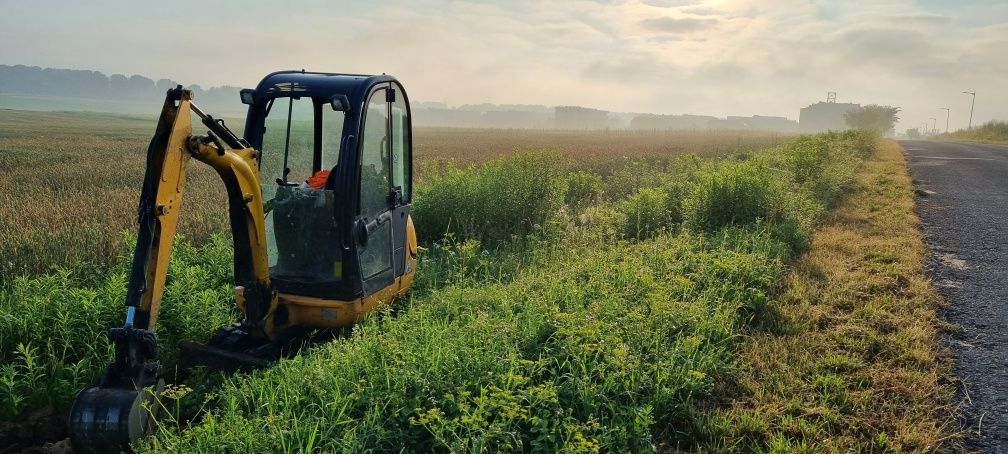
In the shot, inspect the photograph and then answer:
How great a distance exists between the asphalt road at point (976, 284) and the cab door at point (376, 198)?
14.0 ft

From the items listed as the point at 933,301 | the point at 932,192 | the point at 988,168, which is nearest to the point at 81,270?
the point at 933,301

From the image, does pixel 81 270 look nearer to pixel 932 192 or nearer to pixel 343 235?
pixel 343 235

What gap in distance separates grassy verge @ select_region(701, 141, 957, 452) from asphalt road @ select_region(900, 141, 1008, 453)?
0.15 metres

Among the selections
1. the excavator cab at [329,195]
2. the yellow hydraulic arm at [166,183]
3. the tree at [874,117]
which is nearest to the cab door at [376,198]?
the excavator cab at [329,195]

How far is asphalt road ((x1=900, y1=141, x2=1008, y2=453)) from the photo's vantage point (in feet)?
12.4

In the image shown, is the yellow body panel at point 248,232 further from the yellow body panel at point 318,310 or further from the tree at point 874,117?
the tree at point 874,117

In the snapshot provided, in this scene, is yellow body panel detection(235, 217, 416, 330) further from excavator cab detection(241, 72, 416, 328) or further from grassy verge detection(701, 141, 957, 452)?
grassy verge detection(701, 141, 957, 452)

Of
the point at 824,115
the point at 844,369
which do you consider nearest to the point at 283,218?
the point at 844,369

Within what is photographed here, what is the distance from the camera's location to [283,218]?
16.4 ft

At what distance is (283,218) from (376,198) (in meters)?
0.79

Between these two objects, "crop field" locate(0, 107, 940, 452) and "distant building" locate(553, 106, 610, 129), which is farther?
"distant building" locate(553, 106, 610, 129)

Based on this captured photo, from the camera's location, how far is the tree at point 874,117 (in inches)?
3970

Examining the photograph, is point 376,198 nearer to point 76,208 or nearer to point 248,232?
point 248,232

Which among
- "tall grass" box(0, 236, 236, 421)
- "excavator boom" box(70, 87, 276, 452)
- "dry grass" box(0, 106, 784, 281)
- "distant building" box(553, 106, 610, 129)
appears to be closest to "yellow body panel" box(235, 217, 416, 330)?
"tall grass" box(0, 236, 236, 421)
